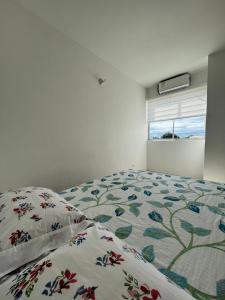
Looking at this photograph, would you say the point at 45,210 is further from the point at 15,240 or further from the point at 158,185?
the point at 158,185

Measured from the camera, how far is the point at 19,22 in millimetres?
1699

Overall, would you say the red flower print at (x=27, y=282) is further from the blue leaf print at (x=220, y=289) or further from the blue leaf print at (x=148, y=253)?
the blue leaf print at (x=220, y=289)

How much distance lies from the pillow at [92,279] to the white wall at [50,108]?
1.43 metres

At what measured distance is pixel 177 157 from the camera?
11.4ft

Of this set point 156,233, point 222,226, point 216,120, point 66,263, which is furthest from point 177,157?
Result: point 66,263

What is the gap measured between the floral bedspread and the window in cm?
191

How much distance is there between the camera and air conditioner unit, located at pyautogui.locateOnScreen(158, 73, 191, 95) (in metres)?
3.11

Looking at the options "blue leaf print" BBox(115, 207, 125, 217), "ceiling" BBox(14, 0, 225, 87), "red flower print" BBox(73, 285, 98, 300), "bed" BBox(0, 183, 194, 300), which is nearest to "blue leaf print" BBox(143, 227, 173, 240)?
"bed" BBox(0, 183, 194, 300)

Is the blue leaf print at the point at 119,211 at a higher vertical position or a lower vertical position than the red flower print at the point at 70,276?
lower

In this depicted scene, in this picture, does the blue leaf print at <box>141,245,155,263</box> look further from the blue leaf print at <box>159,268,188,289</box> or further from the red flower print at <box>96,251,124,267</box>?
the red flower print at <box>96,251,124,267</box>

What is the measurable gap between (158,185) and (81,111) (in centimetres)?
155

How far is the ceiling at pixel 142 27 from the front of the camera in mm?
1709

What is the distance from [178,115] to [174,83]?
27.0 inches

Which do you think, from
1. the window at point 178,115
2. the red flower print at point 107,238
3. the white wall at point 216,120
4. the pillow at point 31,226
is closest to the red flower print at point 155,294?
the red flower print at point 107,238
